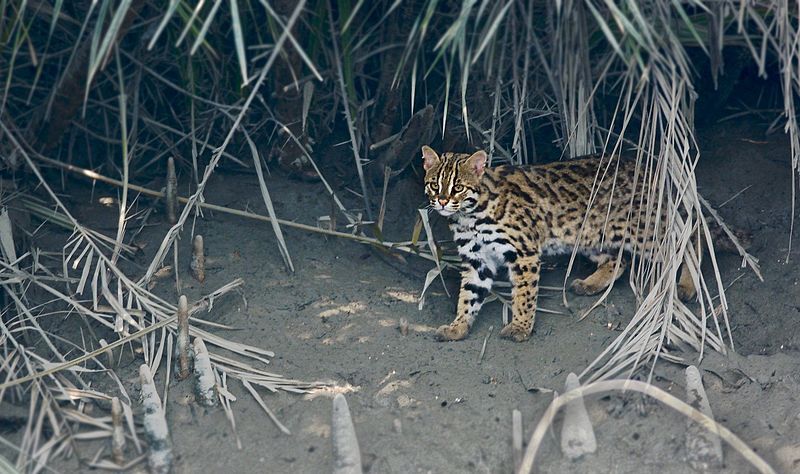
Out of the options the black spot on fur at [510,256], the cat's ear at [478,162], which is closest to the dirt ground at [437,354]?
the black spot on fur at [510,256]

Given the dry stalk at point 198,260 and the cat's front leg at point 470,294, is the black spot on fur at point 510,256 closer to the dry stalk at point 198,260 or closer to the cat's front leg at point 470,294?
the cat's front leg at point 470,294

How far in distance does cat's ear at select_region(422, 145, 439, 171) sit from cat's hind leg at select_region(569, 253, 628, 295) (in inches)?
42.9

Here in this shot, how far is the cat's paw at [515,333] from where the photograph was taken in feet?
18.2

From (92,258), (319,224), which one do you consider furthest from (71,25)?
(319,224)

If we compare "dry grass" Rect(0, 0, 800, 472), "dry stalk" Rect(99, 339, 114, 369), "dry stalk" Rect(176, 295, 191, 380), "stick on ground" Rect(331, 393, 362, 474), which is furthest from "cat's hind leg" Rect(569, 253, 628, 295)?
"dry stalk" Rect(99, 339, 114, 369)

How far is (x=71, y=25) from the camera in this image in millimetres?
6023

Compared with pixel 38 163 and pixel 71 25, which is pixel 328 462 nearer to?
pixel 38 163

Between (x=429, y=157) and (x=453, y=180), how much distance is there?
0.72 ft

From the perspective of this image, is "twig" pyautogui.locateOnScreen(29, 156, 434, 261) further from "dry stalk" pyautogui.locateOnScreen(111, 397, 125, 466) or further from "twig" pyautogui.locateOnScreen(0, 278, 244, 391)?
"dry stalk" pyautogui.locateOnScreen(111, 397, 125, 466)

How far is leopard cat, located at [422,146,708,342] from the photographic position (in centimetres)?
564

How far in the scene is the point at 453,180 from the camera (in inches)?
221

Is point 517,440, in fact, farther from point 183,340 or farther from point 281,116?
point 281,116

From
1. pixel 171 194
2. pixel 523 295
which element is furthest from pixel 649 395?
→ pixel 171 194

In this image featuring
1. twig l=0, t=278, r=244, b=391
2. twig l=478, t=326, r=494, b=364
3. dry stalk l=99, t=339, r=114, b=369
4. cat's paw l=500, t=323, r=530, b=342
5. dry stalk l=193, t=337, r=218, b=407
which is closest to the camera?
twig l=0, t=278, r=244, b=391
